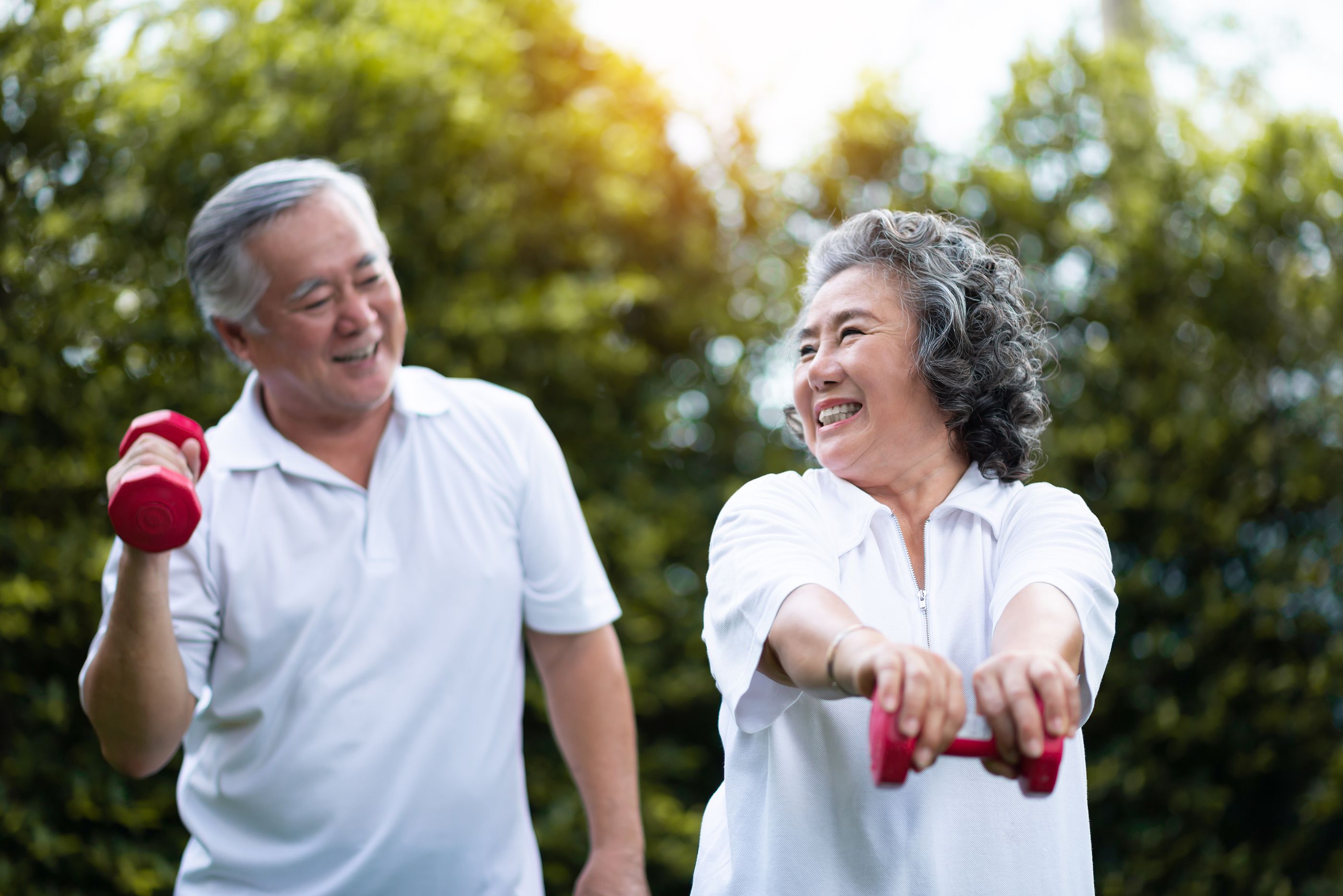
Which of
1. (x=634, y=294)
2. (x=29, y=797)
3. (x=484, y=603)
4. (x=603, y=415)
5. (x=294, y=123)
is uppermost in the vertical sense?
(x=294, y=123)

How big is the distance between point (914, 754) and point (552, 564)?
1.42m

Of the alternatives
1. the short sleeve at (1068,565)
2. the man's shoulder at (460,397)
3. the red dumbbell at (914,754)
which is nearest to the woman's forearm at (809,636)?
the red dumbbell at (914,754)

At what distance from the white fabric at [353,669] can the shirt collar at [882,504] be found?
0.96 metres

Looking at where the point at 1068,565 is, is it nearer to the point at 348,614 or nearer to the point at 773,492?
the point at 773,492

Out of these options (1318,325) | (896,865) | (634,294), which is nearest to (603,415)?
(634,294)

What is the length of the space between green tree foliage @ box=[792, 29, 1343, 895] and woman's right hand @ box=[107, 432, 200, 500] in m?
3.17

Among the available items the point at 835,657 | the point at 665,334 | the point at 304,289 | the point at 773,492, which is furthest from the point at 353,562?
the point at 665,334

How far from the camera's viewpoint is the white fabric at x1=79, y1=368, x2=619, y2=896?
7.20 feet

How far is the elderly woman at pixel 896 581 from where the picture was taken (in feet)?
4.83

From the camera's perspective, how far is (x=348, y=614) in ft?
7.39

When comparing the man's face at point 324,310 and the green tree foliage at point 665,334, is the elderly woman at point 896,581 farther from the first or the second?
the green tree foliage at point 665,334

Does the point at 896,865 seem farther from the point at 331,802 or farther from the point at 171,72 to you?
the point at 171,72

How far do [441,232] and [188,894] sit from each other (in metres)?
2.48

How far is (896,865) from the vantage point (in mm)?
1508
